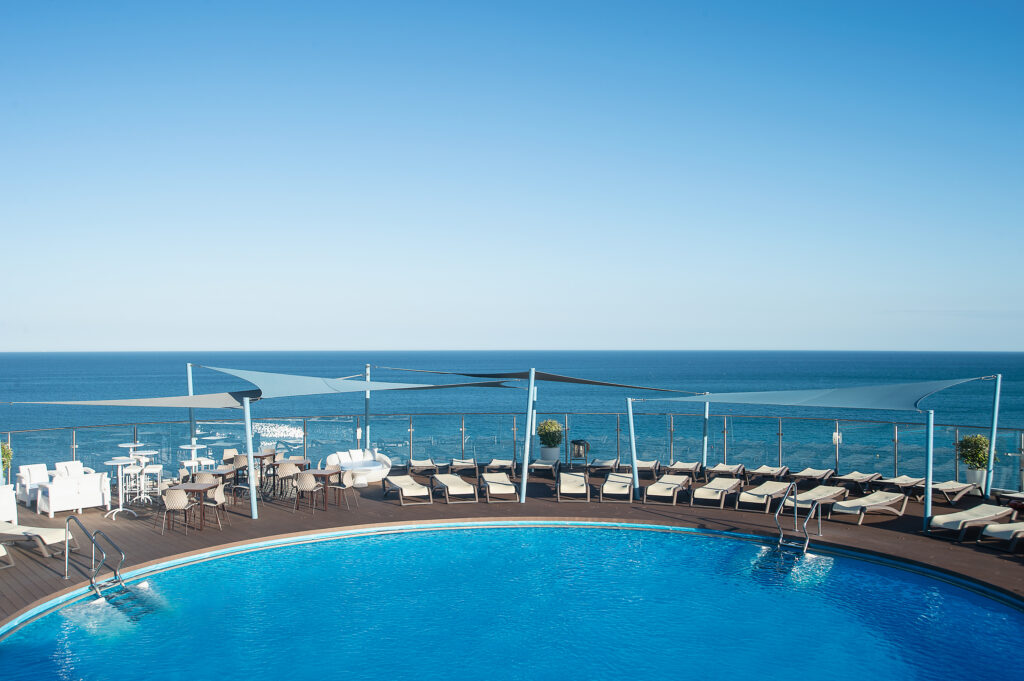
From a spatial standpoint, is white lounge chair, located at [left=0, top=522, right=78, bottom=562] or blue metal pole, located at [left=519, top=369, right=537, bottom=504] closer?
white lounge chair, located at [left=0, top=522, right=78, bottom=562]

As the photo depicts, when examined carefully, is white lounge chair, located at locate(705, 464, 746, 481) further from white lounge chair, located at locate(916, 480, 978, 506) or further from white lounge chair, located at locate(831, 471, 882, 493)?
white lounge chair, located at locate(916, 480, 978, 506)

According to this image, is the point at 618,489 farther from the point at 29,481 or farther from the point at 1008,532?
the point at 29,481

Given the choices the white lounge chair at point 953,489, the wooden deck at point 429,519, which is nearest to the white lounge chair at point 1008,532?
the wooden deck at point 429,519

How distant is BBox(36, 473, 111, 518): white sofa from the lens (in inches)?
382

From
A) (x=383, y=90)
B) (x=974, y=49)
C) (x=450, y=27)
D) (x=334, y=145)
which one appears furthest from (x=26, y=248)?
(x=974, y=49)

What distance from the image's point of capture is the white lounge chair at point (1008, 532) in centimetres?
796

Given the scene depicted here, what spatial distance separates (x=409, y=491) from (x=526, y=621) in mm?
4261

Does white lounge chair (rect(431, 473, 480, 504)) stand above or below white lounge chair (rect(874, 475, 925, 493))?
below

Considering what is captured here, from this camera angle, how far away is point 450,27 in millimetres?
16359

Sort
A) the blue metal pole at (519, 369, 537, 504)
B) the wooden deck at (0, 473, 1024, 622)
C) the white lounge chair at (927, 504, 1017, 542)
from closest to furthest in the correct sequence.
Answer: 1. the wooden deck at (0, 473, 1024, 622)
2. the white lounge chair at (927, 504, 1017, 542)
3. the blue metal pole at (519, 369, 537, 504)

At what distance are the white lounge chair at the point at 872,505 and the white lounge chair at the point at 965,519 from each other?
0.68 m

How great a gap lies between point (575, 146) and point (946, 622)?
56.5 ft

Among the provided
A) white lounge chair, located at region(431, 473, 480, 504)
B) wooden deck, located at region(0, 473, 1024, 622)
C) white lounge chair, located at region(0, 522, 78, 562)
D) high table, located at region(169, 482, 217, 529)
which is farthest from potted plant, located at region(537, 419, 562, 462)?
white lounge chair, located at region(0, 522, 78, 562)

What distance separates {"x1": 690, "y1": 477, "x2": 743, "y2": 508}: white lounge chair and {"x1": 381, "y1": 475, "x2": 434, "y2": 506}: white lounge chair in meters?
4.18
